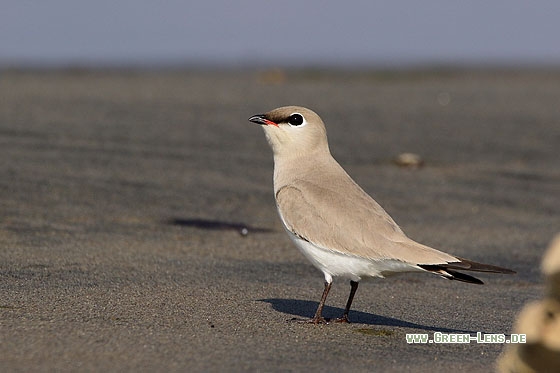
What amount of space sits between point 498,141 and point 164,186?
6.41 metres

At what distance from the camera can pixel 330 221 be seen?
18.7 feet

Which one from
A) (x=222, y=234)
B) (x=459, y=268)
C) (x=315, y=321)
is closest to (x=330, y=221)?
(x=315, y=321)

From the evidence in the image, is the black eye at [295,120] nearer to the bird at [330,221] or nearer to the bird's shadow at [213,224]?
the bird at [330,221]

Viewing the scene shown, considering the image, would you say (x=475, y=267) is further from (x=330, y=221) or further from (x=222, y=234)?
(x=222, y=234)

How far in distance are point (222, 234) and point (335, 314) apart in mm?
2373

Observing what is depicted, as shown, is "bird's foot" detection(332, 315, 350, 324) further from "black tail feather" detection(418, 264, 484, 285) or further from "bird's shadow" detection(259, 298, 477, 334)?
"black tail feather" detection(418, 264, 484, 285)

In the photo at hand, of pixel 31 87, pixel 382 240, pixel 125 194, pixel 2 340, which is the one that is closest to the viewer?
pixel 2 340

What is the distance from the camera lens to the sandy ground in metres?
4.95

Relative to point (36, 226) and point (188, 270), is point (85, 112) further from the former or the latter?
point (188, 270)

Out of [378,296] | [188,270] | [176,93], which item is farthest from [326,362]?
[176,93]

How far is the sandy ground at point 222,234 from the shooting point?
495 centimetres

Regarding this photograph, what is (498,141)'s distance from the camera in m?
14.3

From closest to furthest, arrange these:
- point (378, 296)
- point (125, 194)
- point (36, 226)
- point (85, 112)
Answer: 1. point (378, 296)
2. point (36, 226)
3. point (125, 194)
4. point (85, 112)

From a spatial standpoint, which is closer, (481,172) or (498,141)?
(481,172)
